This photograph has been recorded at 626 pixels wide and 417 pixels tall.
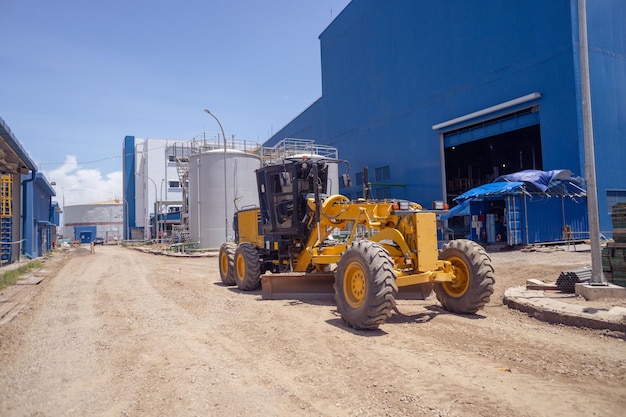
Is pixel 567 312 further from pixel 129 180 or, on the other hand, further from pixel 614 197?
pixel 129 180

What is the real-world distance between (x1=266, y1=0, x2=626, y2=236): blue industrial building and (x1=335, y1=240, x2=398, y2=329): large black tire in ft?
61.6

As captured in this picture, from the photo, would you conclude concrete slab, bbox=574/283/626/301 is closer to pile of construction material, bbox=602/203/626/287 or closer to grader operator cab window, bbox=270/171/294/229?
pile of construction material, bbox=602/203/626/287

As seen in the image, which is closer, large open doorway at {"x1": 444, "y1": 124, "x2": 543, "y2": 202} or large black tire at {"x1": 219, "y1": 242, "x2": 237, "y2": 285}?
large black tire at {"x1": 219, "y1": 242, "x2": 237, "y2": 285}

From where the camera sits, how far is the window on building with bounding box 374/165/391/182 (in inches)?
1366

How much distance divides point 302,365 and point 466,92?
25.8 metres

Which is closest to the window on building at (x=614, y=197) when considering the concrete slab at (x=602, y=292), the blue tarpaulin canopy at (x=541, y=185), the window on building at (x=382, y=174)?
the blue tarpaulin canopy at (x=541, y=185)

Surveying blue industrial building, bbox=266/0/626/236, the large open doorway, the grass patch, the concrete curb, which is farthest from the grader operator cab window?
the large open doorway

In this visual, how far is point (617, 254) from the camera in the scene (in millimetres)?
9031

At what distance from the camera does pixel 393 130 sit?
111 feet

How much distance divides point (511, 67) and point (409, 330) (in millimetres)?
22233

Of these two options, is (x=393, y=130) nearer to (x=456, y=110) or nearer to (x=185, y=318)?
(x=456, y=110)

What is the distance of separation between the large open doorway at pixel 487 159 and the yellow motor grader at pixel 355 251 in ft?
75.7

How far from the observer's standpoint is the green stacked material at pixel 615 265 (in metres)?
8.88

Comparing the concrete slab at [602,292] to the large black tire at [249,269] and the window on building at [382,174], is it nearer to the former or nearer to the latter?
the large black tire at [249,269]
